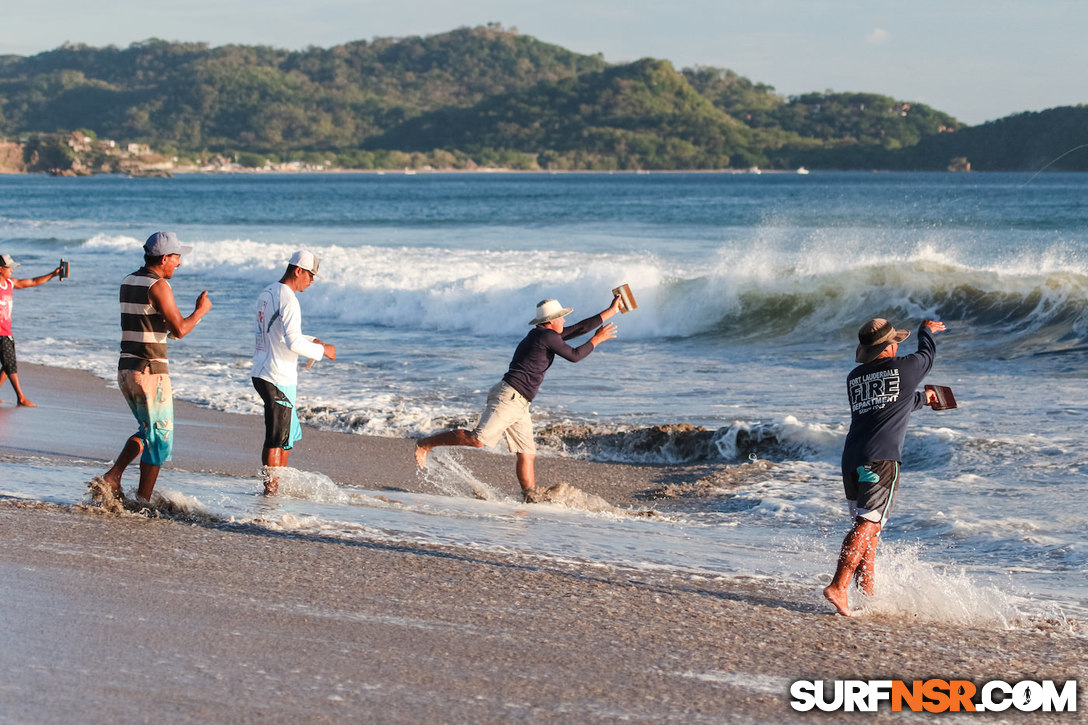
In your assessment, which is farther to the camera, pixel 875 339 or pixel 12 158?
pixel 12 158

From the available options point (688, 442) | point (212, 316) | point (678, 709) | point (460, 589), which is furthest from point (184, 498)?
point (212, 316)

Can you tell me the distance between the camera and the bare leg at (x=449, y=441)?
7.79m

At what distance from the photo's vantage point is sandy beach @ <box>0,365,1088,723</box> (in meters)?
3.86

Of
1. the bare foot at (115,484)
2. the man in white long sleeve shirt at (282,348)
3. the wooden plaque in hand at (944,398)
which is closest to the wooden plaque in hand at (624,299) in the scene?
the man in white long sleeve shirt at (282,348)

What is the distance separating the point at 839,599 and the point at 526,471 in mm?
3183

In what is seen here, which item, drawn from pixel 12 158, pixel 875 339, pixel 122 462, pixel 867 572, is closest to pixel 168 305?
pixel 122 462

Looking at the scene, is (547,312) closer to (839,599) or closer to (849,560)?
(849,560)

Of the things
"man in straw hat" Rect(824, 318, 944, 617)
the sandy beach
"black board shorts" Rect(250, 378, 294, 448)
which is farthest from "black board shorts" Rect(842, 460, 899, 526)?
"black board shorts" Rect(250, 378, 294, 448)

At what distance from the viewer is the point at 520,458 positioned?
26.3ft

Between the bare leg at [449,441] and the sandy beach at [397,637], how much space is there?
5.79 ft

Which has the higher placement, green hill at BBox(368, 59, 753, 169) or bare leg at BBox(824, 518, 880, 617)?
green hill at BBox(368, 59, 753, 169)

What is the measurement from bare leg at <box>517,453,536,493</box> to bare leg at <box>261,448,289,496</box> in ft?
5.46

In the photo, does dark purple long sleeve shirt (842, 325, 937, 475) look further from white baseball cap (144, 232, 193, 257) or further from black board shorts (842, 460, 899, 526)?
white baseball cap (144, 232, 193, 257)

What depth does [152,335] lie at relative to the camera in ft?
20.9
